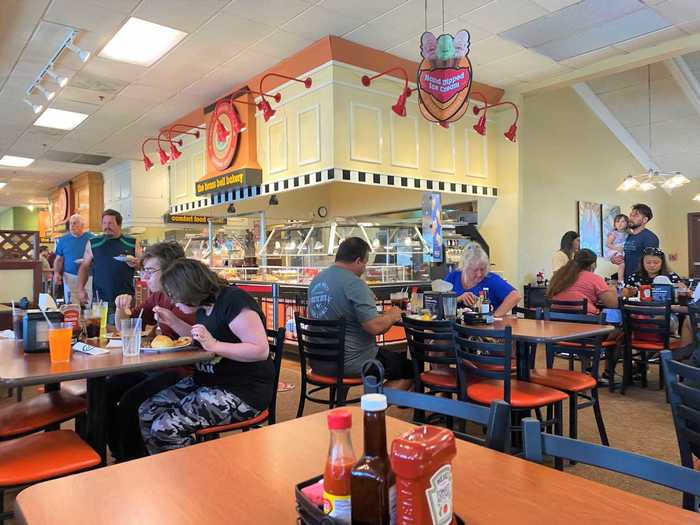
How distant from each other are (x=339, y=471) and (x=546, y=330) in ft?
8.84

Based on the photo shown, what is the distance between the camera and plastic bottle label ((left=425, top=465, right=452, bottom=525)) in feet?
2.53

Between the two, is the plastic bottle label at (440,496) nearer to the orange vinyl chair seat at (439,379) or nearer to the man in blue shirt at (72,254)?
the orange vinyl chair seat at (439,379)

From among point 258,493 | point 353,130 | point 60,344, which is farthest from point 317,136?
point 258,493

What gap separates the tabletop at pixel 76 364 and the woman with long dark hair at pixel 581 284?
3660 mm

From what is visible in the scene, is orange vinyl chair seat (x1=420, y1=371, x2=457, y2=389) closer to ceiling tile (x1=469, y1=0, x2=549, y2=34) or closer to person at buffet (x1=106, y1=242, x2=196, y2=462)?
person at buffet (x1=106, y1=242, x2=196, y2=462)

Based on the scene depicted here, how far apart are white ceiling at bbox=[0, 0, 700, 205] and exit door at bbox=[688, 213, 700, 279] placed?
7717 mm

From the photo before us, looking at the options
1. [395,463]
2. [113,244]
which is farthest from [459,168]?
[395,463]

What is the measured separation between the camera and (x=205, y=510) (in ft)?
3.36

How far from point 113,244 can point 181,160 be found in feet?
12.6

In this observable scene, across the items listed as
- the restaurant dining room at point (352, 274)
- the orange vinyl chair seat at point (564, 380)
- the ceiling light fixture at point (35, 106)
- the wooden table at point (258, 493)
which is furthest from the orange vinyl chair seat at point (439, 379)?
the ceiling light fixture at point (35, 106)

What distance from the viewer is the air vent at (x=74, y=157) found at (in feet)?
33.3

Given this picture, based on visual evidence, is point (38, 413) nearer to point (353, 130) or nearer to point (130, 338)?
point (130, 338)

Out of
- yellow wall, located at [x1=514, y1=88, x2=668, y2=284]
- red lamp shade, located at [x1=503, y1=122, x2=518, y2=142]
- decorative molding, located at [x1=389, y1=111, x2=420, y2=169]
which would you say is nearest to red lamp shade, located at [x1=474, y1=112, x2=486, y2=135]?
red lamp shade, located at [x1=503, y1=122, x2=518, y2=142]

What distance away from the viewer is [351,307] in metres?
3.40
